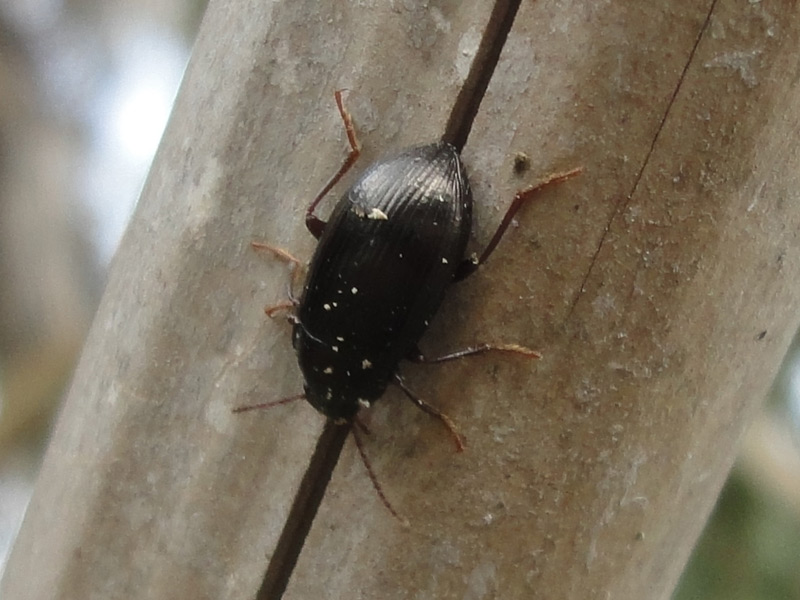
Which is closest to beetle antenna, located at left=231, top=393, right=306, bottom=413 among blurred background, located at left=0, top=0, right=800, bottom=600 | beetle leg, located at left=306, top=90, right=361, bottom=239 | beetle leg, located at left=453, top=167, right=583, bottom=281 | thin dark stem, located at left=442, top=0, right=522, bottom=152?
beetle leg, located at left=306, top=90, right=361, bottom=239

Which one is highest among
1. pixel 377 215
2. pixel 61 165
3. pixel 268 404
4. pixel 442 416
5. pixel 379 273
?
pixel 377 215

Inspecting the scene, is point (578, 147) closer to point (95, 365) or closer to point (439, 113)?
point (439, 113)

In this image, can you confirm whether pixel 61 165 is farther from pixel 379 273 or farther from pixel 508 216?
pixel 508 216

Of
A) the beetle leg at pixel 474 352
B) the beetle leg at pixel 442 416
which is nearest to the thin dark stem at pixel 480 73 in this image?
the beetle leg at pixel 474 352

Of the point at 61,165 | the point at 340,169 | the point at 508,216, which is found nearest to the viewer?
the point at 508,216

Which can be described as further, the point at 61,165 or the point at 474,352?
the point at 61,165

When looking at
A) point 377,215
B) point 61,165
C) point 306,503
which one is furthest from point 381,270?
point 61,165

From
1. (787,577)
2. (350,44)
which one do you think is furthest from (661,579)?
(787,577)
